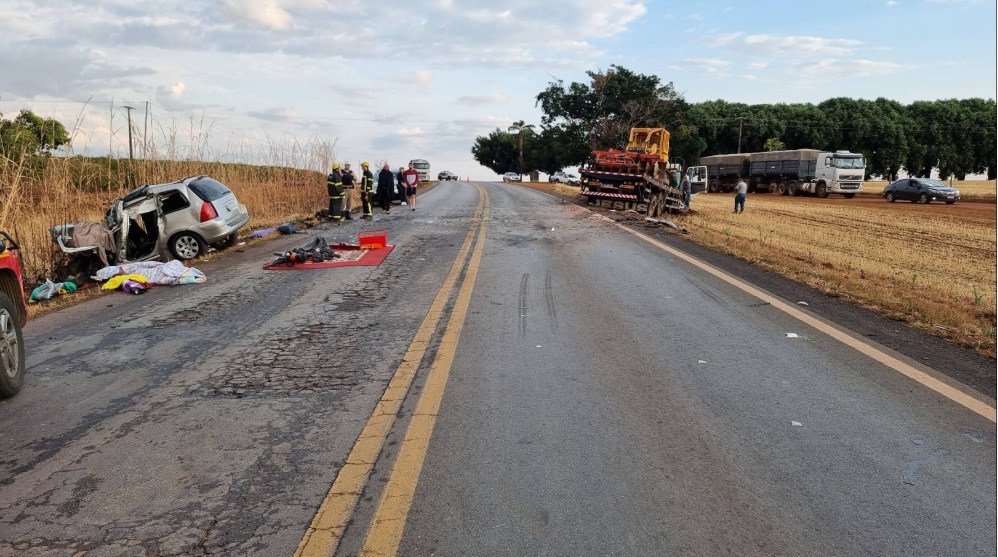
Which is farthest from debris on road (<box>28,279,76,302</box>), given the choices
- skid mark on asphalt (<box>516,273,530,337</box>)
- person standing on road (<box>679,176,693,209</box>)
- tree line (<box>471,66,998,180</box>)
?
tree line (<box>471,66,998,180</box>)

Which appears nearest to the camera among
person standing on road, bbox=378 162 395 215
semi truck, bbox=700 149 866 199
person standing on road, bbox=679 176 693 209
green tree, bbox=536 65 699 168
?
person standing on road, bbox=679 176 693 209

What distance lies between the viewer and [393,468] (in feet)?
12.0

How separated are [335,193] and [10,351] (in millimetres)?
15951

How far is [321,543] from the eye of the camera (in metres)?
2.95

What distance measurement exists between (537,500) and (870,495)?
1576mm

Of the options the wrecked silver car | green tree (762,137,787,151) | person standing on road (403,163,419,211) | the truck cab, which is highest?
green tree (762,137,787,151)

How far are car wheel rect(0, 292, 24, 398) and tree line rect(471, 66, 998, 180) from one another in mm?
58798

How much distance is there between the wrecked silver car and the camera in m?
11.6

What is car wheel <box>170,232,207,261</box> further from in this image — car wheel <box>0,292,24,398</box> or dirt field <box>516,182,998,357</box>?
dirt field <box>516,182,998,357</box>

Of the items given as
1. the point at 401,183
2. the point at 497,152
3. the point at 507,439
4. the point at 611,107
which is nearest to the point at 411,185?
the point at 401,183

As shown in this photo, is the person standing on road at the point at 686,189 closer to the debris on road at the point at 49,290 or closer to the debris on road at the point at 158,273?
the debris on road at the point at 158,273

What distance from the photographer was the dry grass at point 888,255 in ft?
26.7

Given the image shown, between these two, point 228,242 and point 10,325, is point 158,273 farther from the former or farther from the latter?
point 10,325

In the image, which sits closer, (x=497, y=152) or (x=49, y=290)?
(x=49, y=290)
